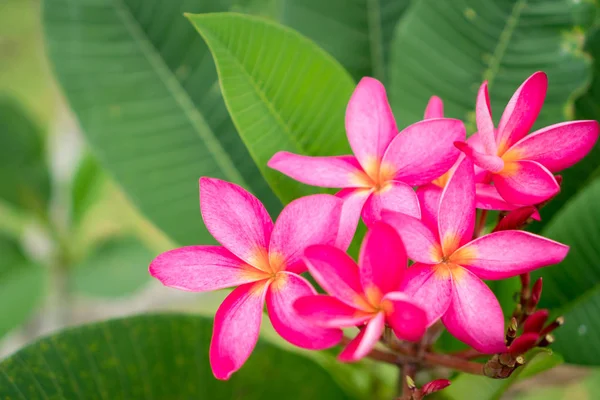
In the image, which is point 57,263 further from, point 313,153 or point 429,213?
point 429,213

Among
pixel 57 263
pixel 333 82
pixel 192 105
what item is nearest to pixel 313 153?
pixel 333 82

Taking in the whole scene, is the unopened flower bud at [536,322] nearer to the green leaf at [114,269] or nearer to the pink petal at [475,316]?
the pink petal at [475,316]

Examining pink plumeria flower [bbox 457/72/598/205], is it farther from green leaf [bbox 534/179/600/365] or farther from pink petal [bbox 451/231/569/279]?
green leaf [bbox 534/179/600/365]

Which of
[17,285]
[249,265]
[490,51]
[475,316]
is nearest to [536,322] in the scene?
[475,316]

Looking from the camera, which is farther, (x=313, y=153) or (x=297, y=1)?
(x=297, y=1)

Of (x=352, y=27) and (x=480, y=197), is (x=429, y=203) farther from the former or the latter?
(x=352, y=27)

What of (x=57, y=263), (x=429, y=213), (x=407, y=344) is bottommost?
(x=57, y=263)
